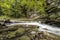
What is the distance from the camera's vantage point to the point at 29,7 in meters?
26.4

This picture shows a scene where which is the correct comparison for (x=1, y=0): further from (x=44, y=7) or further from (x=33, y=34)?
(x=33, y=34)

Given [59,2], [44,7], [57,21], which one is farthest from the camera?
[44,7]

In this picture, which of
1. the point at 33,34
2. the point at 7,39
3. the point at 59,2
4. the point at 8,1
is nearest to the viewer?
the point at 7,39

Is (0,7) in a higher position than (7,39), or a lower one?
higher

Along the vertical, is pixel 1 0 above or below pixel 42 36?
Result: above

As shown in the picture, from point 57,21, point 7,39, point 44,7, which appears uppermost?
point 44,7

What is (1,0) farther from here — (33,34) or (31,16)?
(33,34)

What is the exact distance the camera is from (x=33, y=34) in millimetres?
13695

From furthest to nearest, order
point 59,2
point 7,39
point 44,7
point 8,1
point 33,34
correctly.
A: point 8,1 → point 44,7 → point 59,2 → point 33,34 → point 7,39

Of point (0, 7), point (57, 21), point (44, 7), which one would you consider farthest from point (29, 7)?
point (57, 21)

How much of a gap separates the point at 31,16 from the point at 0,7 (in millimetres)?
6198

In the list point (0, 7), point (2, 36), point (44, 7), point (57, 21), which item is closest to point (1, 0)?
point (0, 7)

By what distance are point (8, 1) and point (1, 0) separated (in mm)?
1616

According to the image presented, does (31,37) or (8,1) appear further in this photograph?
(8,1)
